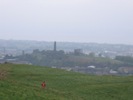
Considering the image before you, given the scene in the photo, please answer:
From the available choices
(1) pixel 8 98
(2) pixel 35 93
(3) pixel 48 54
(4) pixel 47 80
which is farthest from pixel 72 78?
(3) pixel 48 54

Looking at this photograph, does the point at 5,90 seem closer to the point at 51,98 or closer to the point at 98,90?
the point at 51,98

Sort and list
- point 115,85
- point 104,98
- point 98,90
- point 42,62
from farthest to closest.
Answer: point 42,62, point 115,85, point 98,90, point 104,98

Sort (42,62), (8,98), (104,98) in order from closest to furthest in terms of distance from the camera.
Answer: (8,98)
(104,98)
(42,62)

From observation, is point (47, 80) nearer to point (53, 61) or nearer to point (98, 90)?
point (98, 90)

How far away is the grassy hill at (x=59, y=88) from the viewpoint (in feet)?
78.9

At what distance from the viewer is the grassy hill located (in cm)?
2405

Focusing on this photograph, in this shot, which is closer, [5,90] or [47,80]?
[5,90]

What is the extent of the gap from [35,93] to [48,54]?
366ft

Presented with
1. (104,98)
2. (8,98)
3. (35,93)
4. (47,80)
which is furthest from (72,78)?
(8,98)

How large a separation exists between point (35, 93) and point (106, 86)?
10652mm

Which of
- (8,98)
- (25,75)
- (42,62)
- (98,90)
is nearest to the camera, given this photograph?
(8,98)

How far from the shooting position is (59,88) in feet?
106

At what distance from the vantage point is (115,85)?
34.3m

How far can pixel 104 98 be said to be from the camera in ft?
96.6
